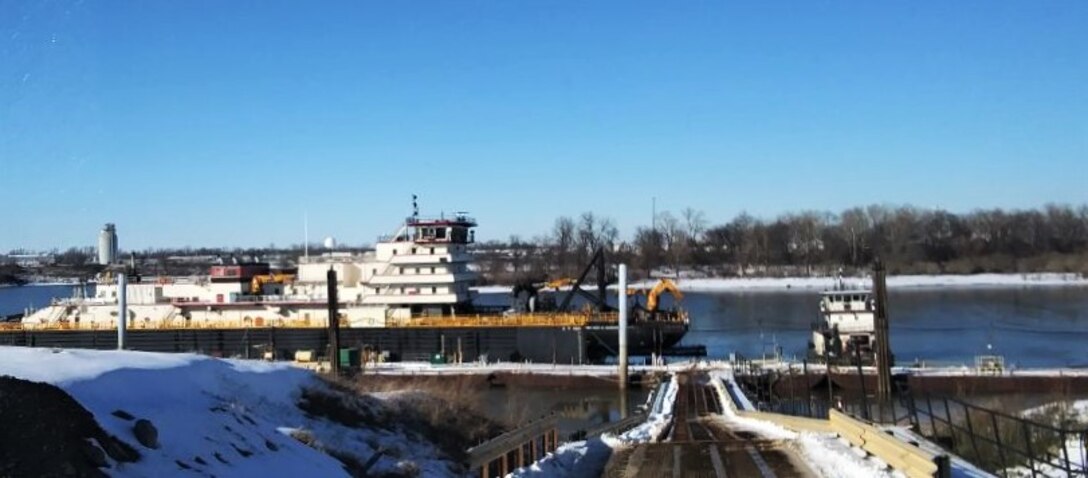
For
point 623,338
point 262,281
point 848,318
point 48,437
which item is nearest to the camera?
point 48,437

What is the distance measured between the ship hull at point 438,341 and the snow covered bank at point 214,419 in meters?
34.0

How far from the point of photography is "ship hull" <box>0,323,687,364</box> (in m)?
46.9

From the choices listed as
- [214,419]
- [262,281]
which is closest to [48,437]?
[214,419]

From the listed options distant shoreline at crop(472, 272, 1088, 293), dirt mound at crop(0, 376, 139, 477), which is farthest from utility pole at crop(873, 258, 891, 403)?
distant shoreline at crop(472, 272, 1088, 293)

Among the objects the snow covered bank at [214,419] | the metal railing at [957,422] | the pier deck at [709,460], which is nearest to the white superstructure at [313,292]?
the metal railing at [957,422]

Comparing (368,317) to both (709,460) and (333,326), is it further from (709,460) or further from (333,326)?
(709,460)

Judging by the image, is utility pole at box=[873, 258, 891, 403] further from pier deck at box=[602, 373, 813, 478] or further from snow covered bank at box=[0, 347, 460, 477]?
snow covered bank at box=[0, 347, 460, 477]

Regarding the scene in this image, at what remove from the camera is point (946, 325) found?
5981 cm

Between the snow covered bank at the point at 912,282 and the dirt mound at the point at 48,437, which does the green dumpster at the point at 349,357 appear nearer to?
the dirt mound at the point at 48,437

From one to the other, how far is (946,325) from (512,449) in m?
54.6

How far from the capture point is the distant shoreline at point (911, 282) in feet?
327

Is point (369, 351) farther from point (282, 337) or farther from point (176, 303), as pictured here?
point (176, 303)

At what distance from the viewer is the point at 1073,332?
53375 mm

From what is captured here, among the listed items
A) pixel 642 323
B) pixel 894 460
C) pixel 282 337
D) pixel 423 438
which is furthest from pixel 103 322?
pixel 894 460
